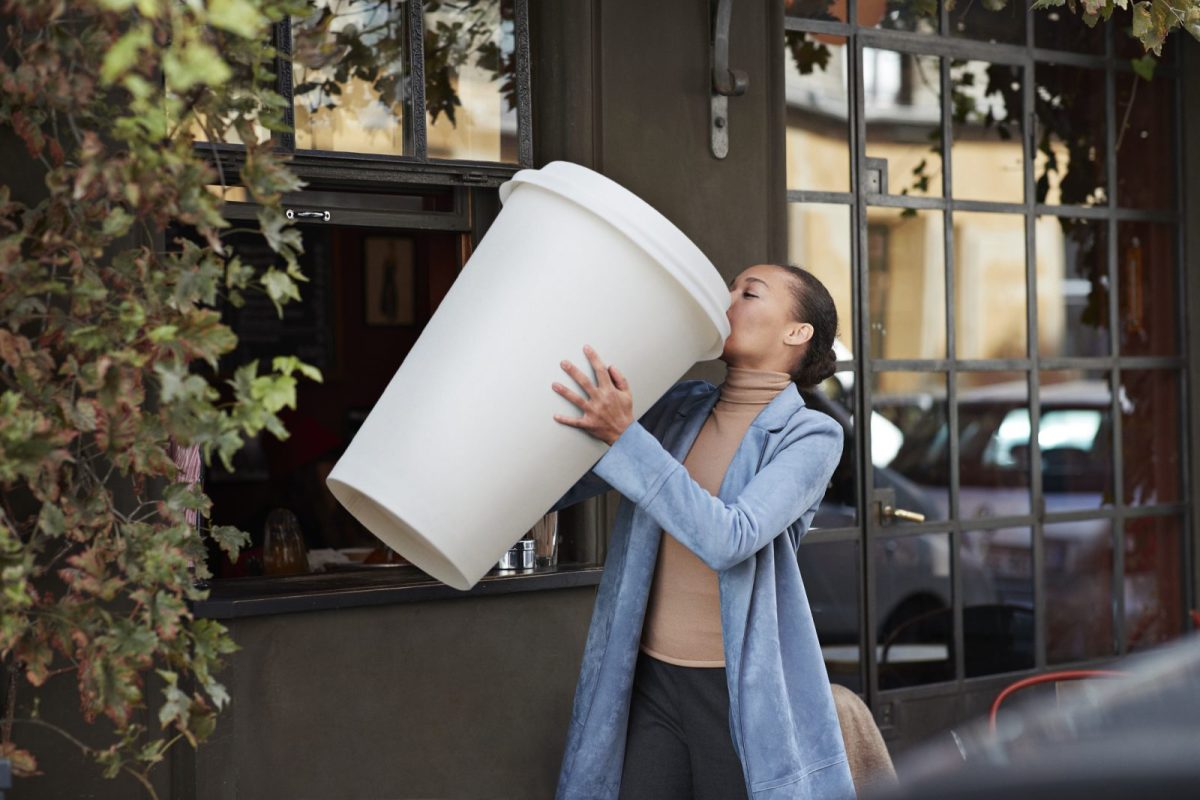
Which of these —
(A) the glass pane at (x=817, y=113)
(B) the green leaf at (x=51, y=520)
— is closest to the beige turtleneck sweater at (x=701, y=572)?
(B) the green leaf at (x=51, y=520)

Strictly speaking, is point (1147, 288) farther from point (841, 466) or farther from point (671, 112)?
point (671, 112)

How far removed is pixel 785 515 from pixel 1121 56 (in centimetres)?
333

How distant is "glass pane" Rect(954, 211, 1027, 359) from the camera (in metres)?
4.76

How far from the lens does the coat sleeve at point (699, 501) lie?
2.42 meters

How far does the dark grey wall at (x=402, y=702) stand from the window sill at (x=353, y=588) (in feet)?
0.12

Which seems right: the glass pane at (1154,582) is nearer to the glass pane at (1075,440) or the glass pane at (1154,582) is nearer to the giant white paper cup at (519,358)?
the glass pane at (1075,440)

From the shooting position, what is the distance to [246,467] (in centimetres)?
597

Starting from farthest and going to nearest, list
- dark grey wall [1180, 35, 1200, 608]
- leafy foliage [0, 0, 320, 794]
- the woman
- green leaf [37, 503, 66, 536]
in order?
dark grey wall [1180, 35, 1200, 608] < the woman < green leaf [37, 503, 66, 536] < leafy foliage [0, 0, 320, 794]

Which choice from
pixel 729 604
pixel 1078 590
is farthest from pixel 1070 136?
pixel 729 604

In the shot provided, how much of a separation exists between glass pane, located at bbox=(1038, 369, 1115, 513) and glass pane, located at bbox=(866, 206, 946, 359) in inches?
21.8

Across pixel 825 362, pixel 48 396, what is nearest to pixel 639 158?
pixel 825 362

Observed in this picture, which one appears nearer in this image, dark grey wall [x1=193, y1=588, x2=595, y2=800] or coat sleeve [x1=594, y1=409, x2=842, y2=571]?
coat sleeve [x1=594, y1=409, x2=842, y2=571]

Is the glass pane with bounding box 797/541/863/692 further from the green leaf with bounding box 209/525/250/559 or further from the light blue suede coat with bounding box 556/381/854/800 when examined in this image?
the green leaf with bounding box 209/525/250/559

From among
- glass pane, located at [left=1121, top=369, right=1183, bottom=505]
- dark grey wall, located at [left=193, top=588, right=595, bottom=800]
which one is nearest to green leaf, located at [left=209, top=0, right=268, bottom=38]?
dark grey wall, located at [left=193, top=588, right=595, bottom=800]
